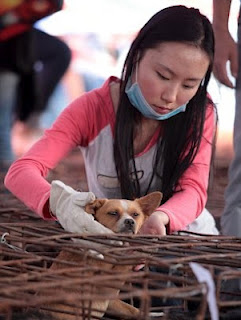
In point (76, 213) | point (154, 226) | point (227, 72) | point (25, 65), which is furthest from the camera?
point (25, 65)

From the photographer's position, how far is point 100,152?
236 centimetres

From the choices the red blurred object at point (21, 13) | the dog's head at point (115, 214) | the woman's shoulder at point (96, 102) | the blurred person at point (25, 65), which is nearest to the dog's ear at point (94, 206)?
the dog's head at point (115, 214)

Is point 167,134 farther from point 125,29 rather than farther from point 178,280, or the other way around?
point 125,29

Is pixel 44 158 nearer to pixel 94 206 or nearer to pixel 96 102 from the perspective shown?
pixel 96 102

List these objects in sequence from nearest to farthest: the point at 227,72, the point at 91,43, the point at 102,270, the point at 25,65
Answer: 1. the point at 102,270
2. the point at 227,72
3. the point at 25,65
4. the point at 91,43

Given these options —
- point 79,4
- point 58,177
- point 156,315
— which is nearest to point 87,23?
point 79,4

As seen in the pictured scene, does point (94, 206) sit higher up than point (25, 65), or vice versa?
point (94, 206)

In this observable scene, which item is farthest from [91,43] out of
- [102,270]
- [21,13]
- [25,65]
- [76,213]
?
[102,270]

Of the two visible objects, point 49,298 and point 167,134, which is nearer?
point 49,298

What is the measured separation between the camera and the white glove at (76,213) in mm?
1872

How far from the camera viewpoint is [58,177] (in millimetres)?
3357

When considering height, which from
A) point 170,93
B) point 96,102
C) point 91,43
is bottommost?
point 91,43

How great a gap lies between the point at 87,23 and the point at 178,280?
14.5 feet

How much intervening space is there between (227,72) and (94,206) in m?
0.87
